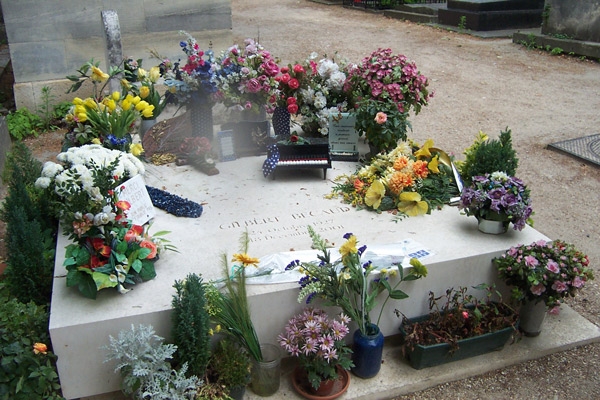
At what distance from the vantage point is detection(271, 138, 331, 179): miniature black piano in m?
4.54

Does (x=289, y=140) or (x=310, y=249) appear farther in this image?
(x=289, y=140)

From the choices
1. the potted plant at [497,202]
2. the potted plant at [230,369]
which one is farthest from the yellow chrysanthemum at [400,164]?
the potted plant at [230,369]

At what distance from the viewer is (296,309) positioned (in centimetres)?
319

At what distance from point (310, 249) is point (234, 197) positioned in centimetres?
98

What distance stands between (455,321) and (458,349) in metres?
0.15

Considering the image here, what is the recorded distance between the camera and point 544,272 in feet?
10.6

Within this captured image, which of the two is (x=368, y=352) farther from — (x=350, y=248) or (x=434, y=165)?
(x=434, y=165)

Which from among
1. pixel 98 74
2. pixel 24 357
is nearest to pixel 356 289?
pixel 24 357

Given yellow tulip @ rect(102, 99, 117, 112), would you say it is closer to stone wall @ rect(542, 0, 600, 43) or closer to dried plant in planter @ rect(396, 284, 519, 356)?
dried plant in planter @ rect(396, 284, 519, 356)

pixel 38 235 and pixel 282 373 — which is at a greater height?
pixel 38 235

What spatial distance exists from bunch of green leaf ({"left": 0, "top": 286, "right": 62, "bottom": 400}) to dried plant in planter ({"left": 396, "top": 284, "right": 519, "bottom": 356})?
6.07 feet

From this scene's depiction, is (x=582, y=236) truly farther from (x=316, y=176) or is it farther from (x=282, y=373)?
(x=282, y=373)

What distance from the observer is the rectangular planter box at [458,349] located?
3.21 metres

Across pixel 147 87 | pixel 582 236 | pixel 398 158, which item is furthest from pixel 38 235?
pixel 582 236
